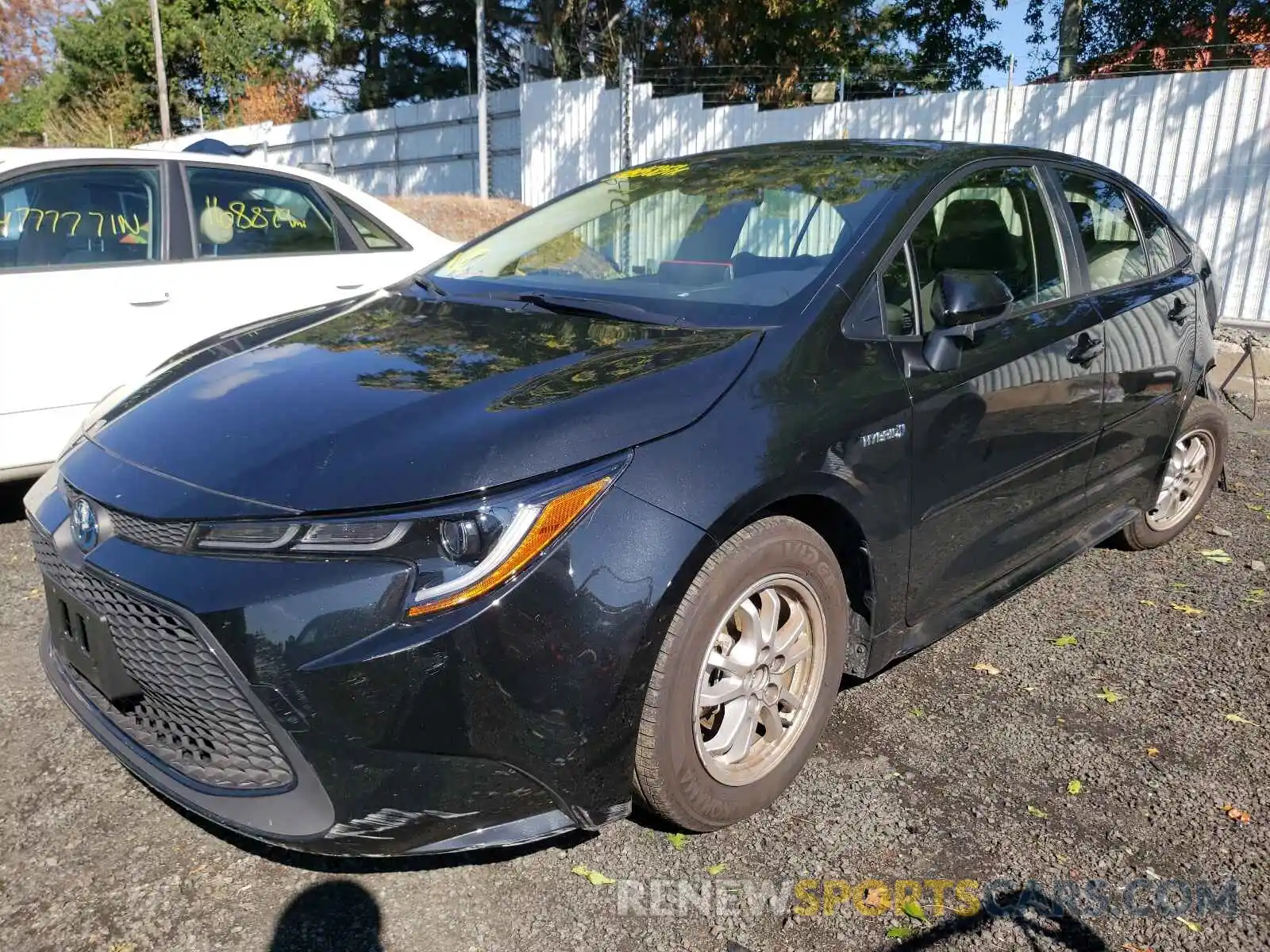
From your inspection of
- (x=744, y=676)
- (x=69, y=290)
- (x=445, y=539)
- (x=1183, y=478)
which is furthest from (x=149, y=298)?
(x=1183, y=478)

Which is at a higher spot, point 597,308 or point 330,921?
point 597,308

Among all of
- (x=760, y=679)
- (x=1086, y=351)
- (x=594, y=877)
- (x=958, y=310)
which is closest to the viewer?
(x=594, y=877)

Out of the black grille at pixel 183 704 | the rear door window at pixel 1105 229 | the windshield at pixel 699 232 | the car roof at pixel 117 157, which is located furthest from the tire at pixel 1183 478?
the car roof at pixel 117 157

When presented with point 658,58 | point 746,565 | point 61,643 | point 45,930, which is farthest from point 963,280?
point 658,58

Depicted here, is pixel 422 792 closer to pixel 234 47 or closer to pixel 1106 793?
pixel 1106 793

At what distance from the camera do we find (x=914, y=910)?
2.30 meters

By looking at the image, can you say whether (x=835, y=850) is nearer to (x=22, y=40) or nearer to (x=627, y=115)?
(x=627, y=115)

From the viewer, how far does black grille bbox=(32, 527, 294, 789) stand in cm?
204

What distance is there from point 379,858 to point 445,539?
3.12 ft

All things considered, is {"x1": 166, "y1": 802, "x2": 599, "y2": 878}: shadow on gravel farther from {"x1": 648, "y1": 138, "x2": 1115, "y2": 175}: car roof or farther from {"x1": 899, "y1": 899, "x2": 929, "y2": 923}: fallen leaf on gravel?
{"x1": 648, "y1": 138, "x2": 1115, "y2": 175}: car roof

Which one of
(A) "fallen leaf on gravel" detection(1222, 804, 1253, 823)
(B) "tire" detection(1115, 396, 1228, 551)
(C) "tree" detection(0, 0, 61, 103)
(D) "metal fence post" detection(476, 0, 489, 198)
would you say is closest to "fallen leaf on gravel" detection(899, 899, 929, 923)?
(A) "fallen leaf on gravel" detection(1222, 804, 1253, 823)

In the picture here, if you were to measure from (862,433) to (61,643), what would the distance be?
2.06 meters

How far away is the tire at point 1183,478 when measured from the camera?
441 cm

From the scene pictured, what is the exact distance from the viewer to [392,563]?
197cm
